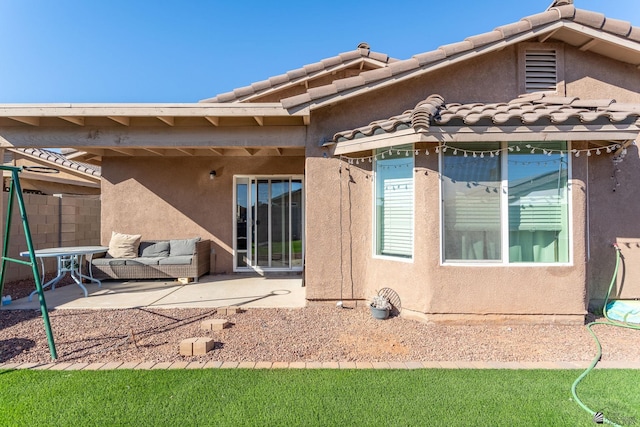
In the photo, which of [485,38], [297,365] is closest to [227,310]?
[297,365]

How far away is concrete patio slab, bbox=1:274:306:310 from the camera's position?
770 centimetres

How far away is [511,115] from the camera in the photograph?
5.94 m

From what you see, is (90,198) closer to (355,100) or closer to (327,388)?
(355,100)

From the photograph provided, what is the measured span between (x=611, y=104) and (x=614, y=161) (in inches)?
45.2

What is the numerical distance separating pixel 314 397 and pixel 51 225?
11.9 metres

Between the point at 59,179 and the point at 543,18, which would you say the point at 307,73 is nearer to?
the point at 543,18

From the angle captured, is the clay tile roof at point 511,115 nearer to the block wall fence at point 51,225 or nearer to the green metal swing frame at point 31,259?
the green metal swing frame at point 31,259

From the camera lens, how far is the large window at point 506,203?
6453 mm

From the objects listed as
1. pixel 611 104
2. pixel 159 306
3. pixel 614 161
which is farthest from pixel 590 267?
pixel 159 306

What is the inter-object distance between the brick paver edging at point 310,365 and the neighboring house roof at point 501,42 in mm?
4566

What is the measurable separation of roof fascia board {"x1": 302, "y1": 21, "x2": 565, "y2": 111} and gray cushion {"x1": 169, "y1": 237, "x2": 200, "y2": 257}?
5.60 meters

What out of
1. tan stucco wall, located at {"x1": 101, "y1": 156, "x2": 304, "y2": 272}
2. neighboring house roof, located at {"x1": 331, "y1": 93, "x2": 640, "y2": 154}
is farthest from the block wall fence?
neighboring house roof, located at {"x1": 331, "y1": 93, "x2": 640, "y2": 154}

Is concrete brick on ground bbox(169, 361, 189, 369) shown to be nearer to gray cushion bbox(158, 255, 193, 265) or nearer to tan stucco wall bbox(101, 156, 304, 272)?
gray cushion bbox(158, 255, 193, 265)

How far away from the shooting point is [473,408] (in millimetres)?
3734
